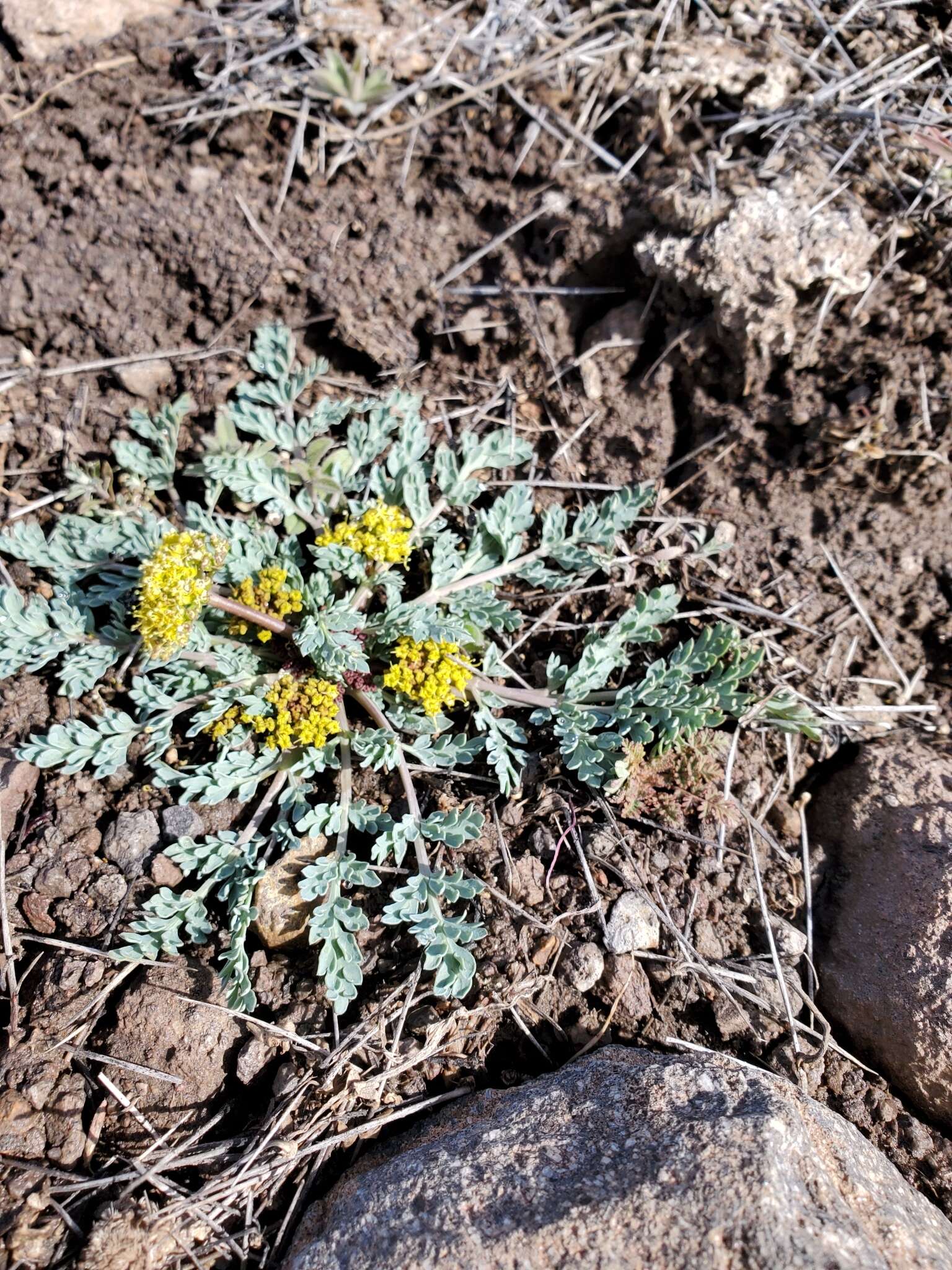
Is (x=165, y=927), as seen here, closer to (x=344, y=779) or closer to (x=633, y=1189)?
(x=344, y=779)

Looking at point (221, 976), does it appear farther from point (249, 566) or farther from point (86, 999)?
point (249, 566)

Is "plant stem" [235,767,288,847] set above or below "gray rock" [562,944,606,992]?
above

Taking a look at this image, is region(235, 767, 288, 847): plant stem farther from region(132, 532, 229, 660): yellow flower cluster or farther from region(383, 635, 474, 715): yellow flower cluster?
region(132, 532, 229, 660): yellow flower cluster

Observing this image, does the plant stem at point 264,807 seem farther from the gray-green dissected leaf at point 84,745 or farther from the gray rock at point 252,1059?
the gray rock at point 252,1059

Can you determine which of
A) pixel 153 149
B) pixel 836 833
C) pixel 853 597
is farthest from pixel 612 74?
pixel 836 833

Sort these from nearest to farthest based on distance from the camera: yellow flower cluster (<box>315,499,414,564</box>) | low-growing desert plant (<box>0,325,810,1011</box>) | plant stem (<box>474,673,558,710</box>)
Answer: low-growing desert plant (<box>0,325,810,1011</box>) → yellow flower cluster (<box>315,499,414,564</box>) → plant stem (<box>474,673,558,710</box>)

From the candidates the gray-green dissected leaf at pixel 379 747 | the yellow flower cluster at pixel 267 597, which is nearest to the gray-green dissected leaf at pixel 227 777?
the gray-green dissected leaf at pixel 379 747

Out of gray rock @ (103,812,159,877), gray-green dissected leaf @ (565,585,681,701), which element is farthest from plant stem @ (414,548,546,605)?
gray rock @ (103,812,159,877)
